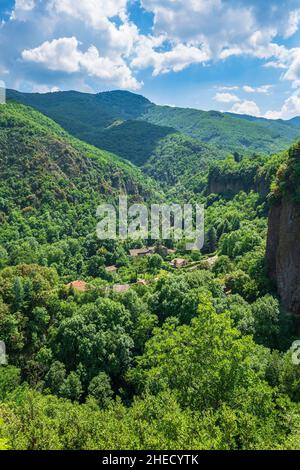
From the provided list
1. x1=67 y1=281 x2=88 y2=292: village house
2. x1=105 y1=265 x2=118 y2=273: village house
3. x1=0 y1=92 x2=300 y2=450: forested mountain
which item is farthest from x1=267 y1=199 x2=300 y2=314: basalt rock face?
x1=105 y1=265 x2=118 y2=273: village house

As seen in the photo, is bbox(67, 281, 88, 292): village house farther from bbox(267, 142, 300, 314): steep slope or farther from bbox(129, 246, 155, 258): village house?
bbox(129, 246, 155, 258): village house

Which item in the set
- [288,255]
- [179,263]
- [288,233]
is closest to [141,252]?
[179,263]

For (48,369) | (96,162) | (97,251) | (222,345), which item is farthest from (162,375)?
(96,162)

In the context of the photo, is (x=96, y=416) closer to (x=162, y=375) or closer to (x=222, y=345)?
(x=162, y=375)

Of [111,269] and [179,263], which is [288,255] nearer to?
[179,263]

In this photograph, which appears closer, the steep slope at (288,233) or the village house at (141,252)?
the steep slope at (288,233)

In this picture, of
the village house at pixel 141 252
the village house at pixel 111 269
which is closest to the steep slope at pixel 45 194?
the village house at pixel 111 269

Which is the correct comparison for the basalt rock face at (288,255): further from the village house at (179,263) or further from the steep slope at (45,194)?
the steep slope at (45,194)
